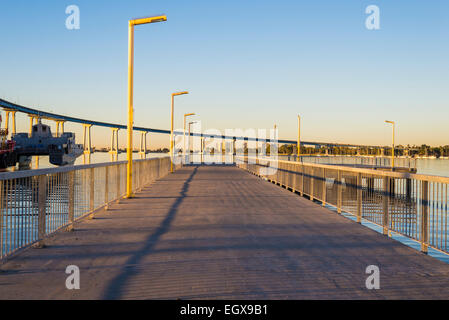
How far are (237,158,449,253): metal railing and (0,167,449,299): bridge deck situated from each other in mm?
346

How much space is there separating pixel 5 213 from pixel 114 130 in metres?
138

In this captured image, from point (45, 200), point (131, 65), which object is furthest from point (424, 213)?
point (131, 65)

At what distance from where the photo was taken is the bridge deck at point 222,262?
4375 millimetres

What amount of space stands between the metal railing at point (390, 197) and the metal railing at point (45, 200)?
5758mm

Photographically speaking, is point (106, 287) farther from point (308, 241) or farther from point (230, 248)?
point (308, 241)

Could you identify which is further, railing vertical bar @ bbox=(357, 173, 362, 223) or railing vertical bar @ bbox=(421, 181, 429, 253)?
railing vertical bar @ bbox=(357, 173, 362, 223)

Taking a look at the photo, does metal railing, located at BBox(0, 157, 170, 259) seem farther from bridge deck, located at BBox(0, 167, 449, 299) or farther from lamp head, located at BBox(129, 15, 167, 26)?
lamp head, located at BBox(129, 15, 167, 26)

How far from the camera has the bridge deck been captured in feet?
14.4

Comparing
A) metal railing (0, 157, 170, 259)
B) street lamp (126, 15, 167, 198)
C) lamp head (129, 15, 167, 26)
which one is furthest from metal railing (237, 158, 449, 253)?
lamp head (129, 15, 167, 26)

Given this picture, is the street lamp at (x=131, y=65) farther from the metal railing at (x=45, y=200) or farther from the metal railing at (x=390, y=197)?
the metal railing at (x=390, y=197)

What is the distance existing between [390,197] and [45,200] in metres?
5.98

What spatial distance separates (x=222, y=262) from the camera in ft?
18.1
